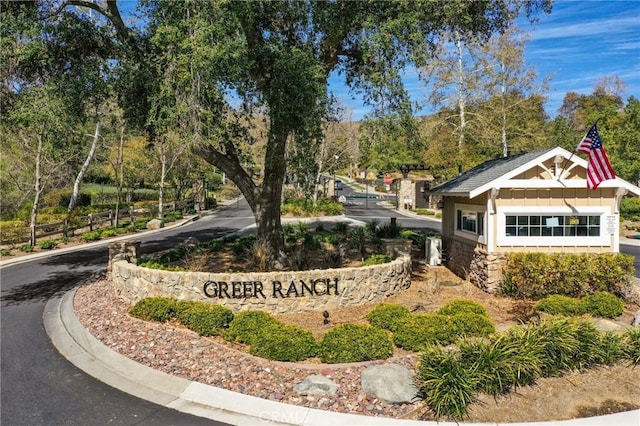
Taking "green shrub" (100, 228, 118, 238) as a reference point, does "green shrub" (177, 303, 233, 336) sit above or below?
below

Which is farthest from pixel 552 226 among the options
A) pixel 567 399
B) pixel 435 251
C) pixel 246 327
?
pixel 246 327

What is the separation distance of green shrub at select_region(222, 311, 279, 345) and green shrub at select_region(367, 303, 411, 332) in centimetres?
216

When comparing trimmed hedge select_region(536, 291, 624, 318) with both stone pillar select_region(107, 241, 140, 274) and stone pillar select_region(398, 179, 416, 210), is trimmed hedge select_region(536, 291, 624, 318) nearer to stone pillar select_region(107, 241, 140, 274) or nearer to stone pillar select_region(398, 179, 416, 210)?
stone pillar select_region(107, 241, 140, 274)

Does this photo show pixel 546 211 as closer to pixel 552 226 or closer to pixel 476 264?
pixel 552 226

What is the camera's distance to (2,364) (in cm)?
772

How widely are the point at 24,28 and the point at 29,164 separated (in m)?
18.0

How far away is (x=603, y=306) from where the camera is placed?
32.3ft

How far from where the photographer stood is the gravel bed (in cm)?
623

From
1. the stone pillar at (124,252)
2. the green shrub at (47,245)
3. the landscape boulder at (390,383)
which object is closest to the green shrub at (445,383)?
the landscape boulder at (390,383)

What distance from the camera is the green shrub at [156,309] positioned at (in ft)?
30.7

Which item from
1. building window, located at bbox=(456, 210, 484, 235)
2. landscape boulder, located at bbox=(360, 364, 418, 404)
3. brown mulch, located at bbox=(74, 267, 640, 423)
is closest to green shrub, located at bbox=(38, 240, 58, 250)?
brown mulch, located at bbox=(74, 267, 640, 423)

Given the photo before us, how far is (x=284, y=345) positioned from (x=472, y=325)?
3.71 metres

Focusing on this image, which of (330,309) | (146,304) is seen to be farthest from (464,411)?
(146,304)

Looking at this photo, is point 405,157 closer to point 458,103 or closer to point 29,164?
point 458,103
